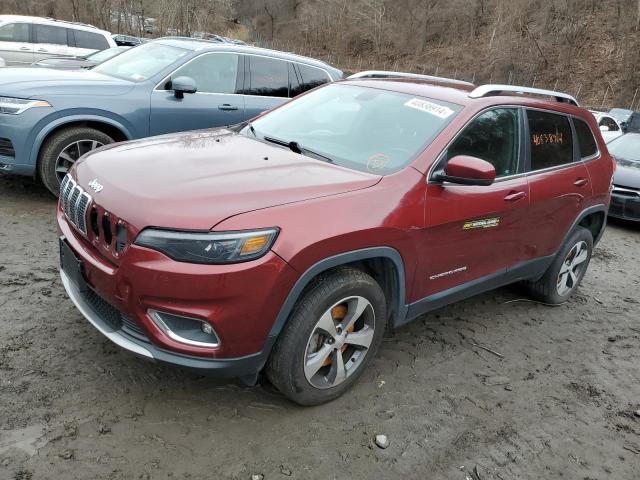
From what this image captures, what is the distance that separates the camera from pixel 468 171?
3.00 m

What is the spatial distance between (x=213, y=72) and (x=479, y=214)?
4.03 metres

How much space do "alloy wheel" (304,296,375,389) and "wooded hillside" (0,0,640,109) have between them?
103ft

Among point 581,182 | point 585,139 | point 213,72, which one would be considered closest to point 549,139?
point 581,182

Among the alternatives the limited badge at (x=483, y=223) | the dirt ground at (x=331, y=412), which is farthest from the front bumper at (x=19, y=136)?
the limited badge at (x=483, y=223)

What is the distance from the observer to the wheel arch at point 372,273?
2.56m

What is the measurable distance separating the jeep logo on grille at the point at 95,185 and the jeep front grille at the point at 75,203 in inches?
2.0

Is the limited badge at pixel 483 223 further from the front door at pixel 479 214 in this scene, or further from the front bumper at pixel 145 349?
the front bumper at pixel 145 349

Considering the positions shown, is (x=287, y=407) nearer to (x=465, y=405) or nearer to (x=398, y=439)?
(x=398, y=439)

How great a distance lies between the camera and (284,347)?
264 centimetres

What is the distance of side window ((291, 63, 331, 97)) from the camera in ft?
22.6

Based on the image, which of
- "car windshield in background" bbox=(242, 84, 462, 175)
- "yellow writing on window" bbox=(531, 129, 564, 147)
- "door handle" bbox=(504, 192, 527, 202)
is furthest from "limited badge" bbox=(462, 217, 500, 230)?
"yellow writing on window" bbox=(531, 129, 564, 147)

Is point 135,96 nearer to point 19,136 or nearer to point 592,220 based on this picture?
point 19,136

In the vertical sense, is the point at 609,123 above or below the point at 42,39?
below

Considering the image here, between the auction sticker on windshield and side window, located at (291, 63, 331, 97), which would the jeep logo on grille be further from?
side window, located at (291, 63, 331, 97)
